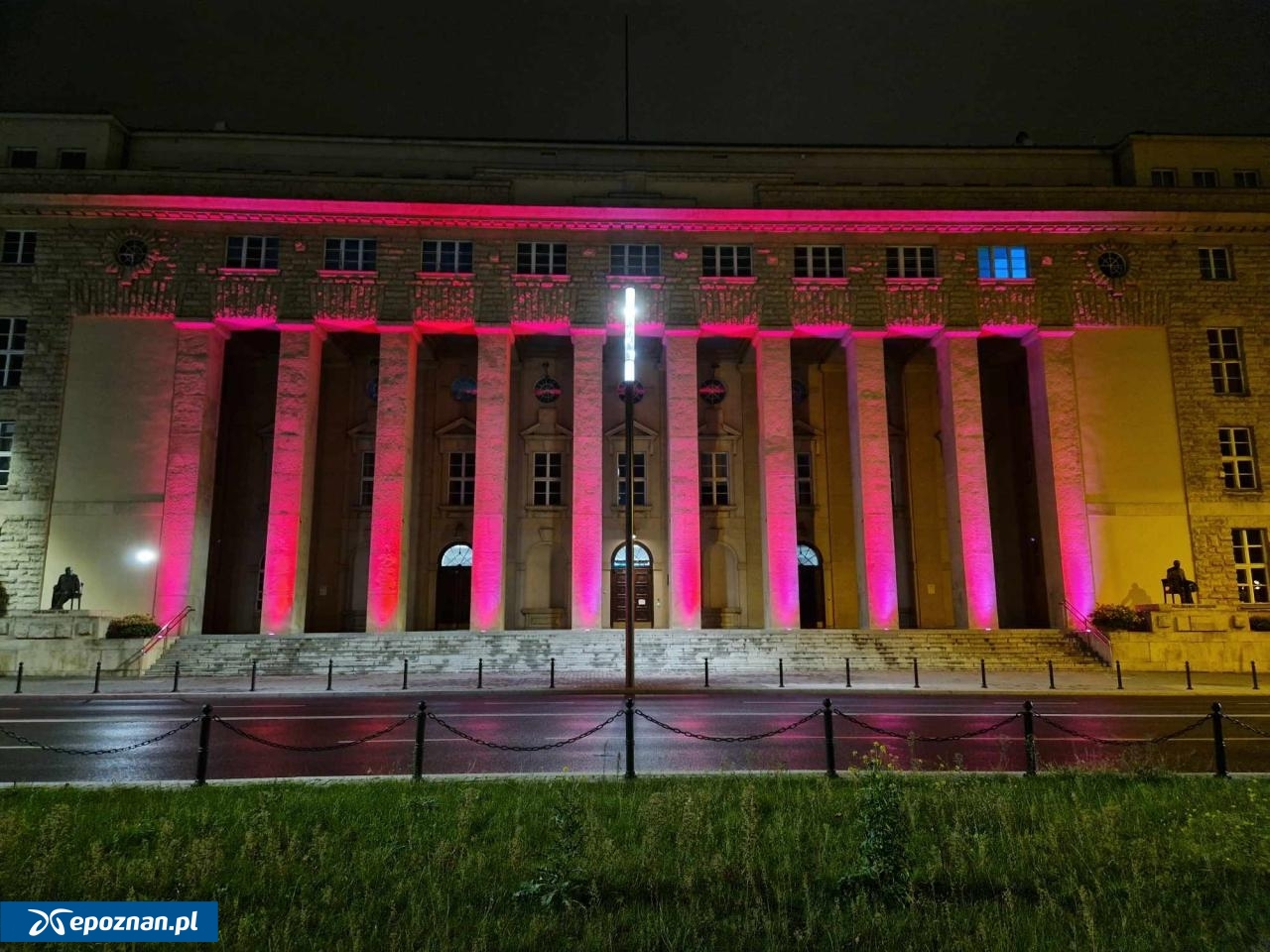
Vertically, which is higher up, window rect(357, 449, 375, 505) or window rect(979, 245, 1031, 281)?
window rect(979, 245, 1031, 281)

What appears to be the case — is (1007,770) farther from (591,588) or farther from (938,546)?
(938,546)

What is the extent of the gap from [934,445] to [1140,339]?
364 inches

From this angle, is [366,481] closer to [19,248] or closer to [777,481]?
[19,248]

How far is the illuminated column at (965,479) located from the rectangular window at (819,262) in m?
5.32

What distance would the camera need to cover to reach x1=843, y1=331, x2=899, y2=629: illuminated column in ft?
103

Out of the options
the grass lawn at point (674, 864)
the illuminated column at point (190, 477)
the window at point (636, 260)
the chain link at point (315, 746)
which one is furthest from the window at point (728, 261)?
the grass lawn at point (674, 864)

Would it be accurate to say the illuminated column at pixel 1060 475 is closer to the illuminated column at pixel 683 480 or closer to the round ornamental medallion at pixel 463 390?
the illuminated column at pixel 683 480

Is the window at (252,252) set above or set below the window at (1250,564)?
above

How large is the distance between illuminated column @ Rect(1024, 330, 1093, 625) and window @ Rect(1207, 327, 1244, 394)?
6079 mm

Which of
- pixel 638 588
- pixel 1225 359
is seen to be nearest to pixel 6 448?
pixel 638 588

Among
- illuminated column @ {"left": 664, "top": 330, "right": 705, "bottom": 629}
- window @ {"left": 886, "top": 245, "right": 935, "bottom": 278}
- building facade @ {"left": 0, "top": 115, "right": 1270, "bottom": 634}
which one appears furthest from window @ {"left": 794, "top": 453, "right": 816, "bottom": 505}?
window @ {"left": 886, "top": 245, "right": 935, "bottom": 278}

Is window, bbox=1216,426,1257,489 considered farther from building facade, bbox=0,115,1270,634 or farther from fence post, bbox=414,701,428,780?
fence post, bbox=414,701,428,780

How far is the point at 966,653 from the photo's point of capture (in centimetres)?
2780

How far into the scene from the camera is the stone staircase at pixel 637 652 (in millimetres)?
26406
